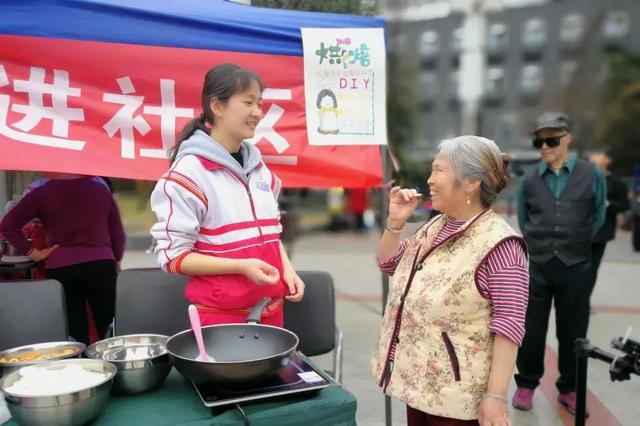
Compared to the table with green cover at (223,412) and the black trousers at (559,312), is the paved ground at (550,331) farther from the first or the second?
the table with green cover at (223,412)

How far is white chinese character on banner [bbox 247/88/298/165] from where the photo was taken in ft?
9.17

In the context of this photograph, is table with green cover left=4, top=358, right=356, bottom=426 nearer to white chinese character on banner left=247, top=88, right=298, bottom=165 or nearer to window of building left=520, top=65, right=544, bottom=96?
white chinese character on banner left=247, top=88, right=298, bottom=165

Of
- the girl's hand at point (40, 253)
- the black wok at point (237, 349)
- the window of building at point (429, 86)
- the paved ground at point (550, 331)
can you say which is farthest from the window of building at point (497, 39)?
the black wok at point (237, 349)

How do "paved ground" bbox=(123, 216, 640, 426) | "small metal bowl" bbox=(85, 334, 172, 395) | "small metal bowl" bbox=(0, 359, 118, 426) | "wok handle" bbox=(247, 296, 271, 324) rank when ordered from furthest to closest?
"paved ground" bbox=(123, 216, 640, 426) < "wok handle" bbox=(247, 296, 271, 324) < "small metal bowl" bbox=(85, 334, 172, 395) < "small metal bowl" bbox=(0, 359, 118, 426)

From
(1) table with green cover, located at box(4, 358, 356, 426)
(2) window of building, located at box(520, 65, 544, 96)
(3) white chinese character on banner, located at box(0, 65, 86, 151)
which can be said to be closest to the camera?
(1) table with green cover, located at box(4, 358, 356, 426)

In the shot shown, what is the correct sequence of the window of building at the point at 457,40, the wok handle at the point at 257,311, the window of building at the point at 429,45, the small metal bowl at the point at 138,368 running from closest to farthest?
the small metal bowl at the point at 138,368
the wok handle at the point at 257,311
the window of building at the point at 429,45
the window of building at the point at 457,40

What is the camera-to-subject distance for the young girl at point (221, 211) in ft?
5.48

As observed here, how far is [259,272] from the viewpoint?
1.64 metres

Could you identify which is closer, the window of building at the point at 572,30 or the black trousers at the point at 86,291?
the black trousers at the point at 86,291

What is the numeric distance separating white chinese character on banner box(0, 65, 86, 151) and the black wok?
51.9 inches

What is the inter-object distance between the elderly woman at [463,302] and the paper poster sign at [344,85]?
1.05 metres

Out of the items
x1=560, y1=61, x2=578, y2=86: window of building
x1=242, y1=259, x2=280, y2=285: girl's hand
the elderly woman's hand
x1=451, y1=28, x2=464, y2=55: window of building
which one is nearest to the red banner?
x1=242, y1=259, x2=280, y2=285: girl's hand

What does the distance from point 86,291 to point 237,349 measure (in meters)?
1.72

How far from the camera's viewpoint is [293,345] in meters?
1.61
